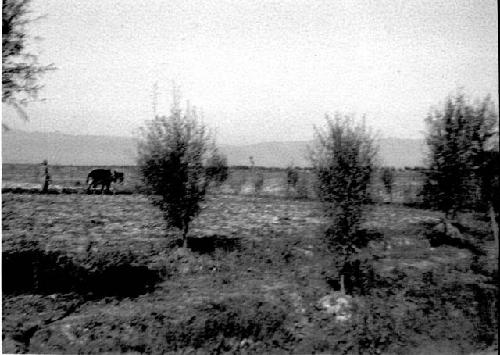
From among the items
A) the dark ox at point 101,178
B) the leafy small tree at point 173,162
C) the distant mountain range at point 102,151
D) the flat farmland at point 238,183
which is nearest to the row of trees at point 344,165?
the leafy small tree at point 173,162

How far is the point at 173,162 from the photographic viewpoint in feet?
34.2

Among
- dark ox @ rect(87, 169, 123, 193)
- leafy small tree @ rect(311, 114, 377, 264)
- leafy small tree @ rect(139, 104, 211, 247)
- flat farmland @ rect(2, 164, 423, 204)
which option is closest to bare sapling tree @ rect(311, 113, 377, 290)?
leafy small tree @ rect(311, 114, 377, 264)

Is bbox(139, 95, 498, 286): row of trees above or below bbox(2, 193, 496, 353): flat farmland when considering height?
above

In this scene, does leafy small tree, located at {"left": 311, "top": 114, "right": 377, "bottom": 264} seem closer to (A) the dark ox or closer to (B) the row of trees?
(B) the row of trees

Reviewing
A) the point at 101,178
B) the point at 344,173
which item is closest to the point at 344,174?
the point at 344,173

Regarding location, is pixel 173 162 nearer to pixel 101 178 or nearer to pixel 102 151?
pixel 101 178

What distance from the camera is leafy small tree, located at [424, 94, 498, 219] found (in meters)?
12.3

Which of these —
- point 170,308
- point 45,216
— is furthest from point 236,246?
point 45,216

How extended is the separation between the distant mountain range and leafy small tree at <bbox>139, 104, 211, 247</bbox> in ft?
282

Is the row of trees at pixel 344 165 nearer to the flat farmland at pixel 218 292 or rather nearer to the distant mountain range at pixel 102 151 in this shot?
the flat farmland at pixel 218 292

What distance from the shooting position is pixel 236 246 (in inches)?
454

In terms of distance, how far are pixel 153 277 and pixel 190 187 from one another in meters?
2.83

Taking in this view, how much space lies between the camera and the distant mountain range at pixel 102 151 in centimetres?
10756

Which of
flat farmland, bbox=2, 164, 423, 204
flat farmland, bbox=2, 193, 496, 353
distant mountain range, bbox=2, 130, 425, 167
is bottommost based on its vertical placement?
flat farmland, bbox=2, 193, 496, 353
